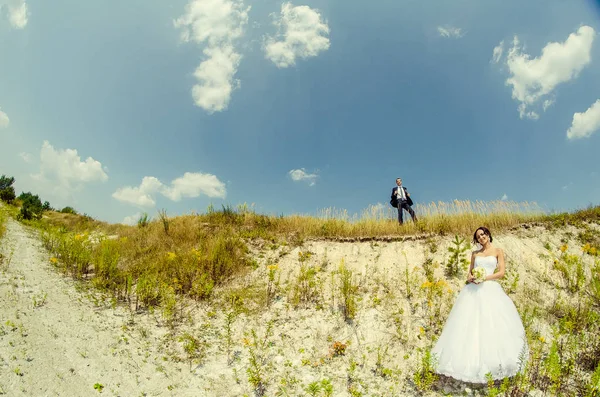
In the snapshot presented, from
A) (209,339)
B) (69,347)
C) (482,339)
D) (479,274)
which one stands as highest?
(479,274)

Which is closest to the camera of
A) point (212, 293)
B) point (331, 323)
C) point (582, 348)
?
point (582, 348)

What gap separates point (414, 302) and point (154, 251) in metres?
7.95

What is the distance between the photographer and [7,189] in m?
→ 22.3

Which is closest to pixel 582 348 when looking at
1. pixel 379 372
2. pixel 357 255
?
pixel 379 372

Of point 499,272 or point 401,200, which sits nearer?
point 499,272

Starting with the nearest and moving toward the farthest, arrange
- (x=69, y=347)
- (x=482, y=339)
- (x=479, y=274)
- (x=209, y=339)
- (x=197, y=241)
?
(x=482, y=339)
(x=69, y=347)
(x=479, y=274)
(x=209, y=339)
(x=197, y=241)

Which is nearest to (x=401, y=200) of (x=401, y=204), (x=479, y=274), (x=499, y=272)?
(x=401, y=204)

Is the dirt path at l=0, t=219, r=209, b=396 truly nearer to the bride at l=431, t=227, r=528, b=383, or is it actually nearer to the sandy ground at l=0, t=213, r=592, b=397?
the sandy ground at l=0, t=213, r=592, b=397

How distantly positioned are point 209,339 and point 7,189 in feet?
78.9

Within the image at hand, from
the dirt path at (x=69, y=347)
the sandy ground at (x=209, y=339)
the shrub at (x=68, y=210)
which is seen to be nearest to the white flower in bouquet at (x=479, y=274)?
the sandy ground at (x=209, y=339)

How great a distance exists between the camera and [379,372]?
A: 6.11 metres

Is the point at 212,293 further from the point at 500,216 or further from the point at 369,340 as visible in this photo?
the point at 500,216

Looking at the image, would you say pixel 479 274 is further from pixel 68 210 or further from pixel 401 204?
pixel 68 210

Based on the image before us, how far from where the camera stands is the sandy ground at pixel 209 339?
5172 millimetres
